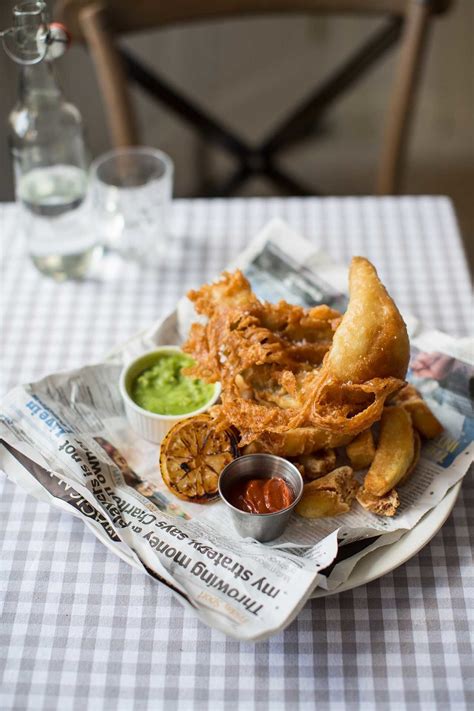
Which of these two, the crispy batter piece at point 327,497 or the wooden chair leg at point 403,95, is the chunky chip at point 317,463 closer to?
the crispy batter piece at point 327,497

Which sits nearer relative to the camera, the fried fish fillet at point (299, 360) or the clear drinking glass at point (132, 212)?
the fried fish fillet at point (299, 360)

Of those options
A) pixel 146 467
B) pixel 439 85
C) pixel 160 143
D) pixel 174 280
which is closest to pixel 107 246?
pixel 174 280

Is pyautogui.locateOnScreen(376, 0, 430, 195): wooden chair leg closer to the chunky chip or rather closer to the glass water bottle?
the glass water bottle

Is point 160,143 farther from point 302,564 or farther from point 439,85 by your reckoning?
point 302,564

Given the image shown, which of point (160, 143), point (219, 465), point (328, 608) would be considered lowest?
point (160, 143)

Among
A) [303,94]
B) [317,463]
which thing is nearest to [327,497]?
[317,463]

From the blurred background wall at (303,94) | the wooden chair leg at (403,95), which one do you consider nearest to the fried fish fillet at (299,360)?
the wooden chair leg at (403,95)

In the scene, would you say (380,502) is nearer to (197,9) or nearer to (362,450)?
(362,450)
